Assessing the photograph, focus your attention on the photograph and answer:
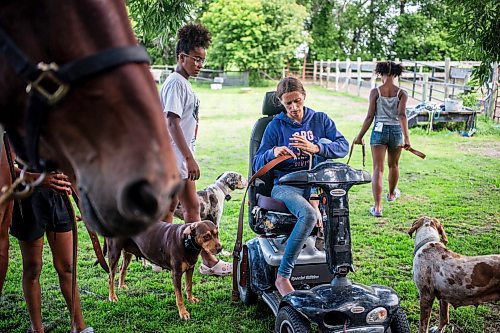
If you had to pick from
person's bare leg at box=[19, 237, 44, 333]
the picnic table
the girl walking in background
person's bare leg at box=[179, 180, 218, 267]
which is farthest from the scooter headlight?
Result: the picnic table

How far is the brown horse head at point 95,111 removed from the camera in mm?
1133

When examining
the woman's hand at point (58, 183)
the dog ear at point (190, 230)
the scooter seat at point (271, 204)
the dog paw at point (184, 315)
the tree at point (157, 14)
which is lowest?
the dog paw at point (184, 315)

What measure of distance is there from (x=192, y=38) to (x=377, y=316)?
302 cm

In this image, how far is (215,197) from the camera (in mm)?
6250

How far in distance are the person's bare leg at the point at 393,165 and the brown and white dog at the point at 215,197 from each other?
8.24 feet

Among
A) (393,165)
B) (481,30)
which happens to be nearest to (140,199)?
(481,30)

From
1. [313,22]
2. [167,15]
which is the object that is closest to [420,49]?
[313,22]

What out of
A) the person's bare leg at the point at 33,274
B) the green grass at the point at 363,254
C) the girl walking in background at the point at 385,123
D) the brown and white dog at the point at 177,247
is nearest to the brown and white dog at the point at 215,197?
the green grass at the point at 363,254

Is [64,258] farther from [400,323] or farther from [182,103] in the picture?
[400,323]

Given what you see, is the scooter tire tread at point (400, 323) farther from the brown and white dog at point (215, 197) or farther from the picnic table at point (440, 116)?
the picnic table at point (440, 116)

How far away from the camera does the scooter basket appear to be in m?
4.12

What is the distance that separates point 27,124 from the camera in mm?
1194

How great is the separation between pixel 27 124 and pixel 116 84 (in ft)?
0.77

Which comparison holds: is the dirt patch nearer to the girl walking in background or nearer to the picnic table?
the picnic table
